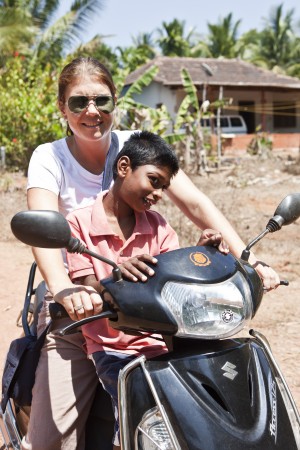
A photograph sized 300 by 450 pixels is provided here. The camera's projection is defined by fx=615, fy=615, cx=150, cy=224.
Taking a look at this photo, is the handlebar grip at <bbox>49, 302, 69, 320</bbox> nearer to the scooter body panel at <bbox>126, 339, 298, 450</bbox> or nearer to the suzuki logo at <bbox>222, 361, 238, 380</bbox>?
the scooter body panel at <bbox>126, 339, 298, 450</bbox>

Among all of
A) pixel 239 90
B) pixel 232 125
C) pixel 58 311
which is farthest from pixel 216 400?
pixel 239 90

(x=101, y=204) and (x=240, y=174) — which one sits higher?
(x=101, y=204)

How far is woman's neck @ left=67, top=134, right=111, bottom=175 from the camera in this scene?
263cm

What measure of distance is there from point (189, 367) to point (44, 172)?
1138 mm

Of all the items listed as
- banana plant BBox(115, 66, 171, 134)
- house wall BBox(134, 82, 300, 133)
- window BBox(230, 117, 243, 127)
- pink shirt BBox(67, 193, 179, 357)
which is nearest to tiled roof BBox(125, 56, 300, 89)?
house wall BBox(134, 82, 300, 133)

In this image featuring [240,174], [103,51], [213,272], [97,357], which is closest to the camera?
[213,272]

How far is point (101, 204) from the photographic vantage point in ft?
7.52

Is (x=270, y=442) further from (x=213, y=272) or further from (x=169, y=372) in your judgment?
(x=213, y=272)

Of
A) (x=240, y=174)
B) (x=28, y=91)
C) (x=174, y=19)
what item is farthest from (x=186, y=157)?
(x=174, y=19)

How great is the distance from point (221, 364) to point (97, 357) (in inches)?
20.4

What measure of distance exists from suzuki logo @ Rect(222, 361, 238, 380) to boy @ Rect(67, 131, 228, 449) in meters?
0.34

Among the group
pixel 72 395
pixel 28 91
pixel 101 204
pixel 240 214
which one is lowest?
pixel 240 214

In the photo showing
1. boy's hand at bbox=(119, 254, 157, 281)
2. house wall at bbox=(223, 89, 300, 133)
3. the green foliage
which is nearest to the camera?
boy's hand at bbox=(119, 254, 157, 281)

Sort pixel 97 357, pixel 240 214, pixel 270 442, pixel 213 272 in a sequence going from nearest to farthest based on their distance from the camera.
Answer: pixel 270 442, pixel 213 272, pixel 97 357, pixel 240 214
